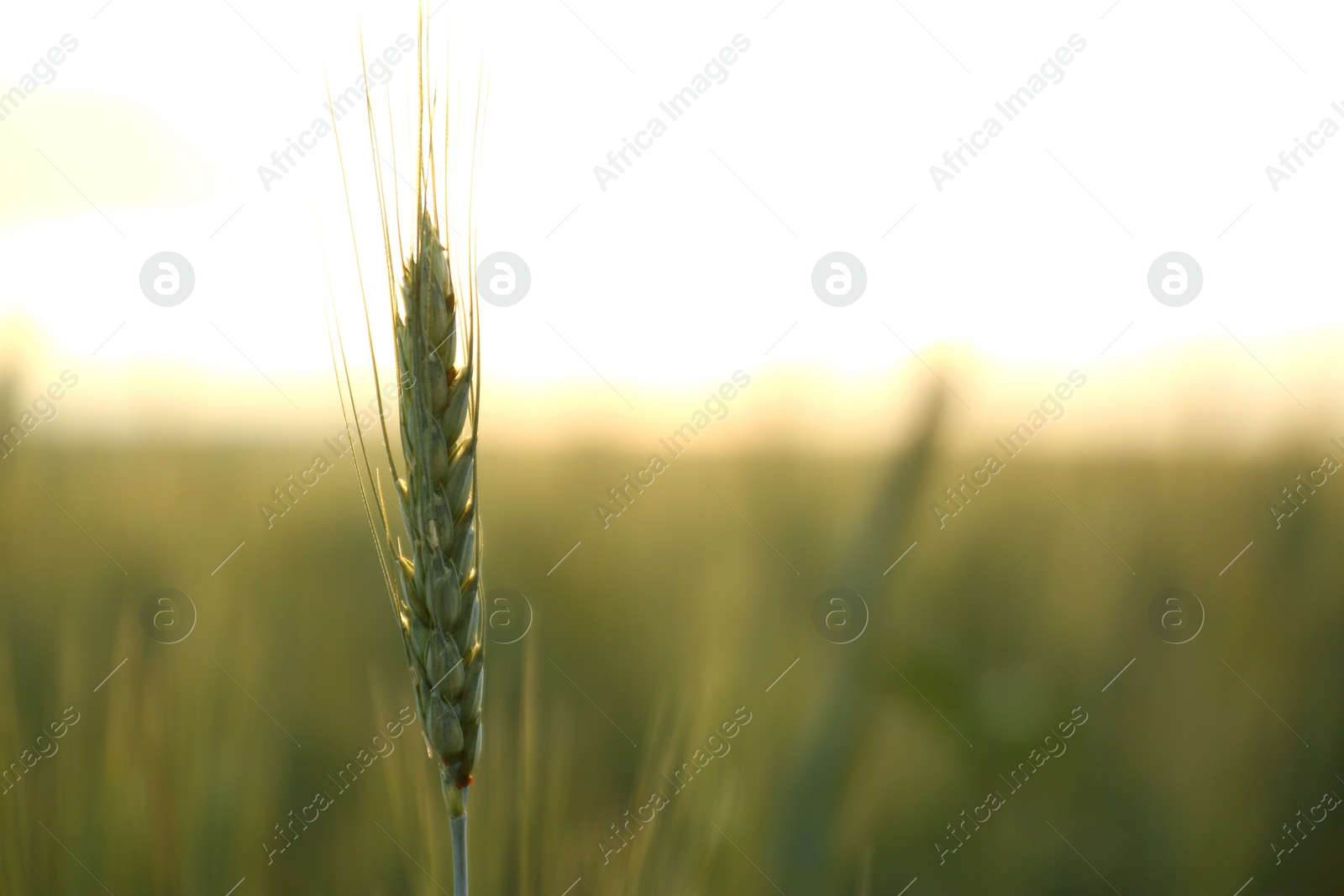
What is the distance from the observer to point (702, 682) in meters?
1.23

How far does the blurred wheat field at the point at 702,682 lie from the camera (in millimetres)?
1149

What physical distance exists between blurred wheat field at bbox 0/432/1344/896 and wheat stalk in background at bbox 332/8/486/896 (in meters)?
0.24

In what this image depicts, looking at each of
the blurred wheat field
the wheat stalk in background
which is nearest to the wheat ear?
the wheat stalk in background

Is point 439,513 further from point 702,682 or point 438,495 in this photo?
point 702,682

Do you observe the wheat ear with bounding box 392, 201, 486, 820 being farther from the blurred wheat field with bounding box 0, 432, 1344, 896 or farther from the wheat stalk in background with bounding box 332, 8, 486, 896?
the blurred wheat field with bounding box 0, 432, 1344, 896

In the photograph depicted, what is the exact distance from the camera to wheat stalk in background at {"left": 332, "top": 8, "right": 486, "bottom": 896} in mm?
734

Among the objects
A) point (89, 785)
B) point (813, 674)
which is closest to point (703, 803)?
point (813, 674)

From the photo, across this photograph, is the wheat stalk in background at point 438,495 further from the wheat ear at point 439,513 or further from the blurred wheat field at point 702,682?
the blurred wheat field at point 702,682

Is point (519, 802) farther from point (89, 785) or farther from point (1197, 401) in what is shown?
point (1197, 401)

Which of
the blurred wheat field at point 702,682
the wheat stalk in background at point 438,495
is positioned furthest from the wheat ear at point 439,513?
the blurred wheat field at point 702,682

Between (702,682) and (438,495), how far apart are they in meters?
0.65

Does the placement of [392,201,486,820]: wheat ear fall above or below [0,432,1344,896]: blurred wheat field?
above

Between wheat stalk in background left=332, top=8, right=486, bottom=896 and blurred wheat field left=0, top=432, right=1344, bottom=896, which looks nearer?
wheat stalk in background left=332, top=8, right=486, bottom=896

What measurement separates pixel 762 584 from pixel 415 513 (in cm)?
93
